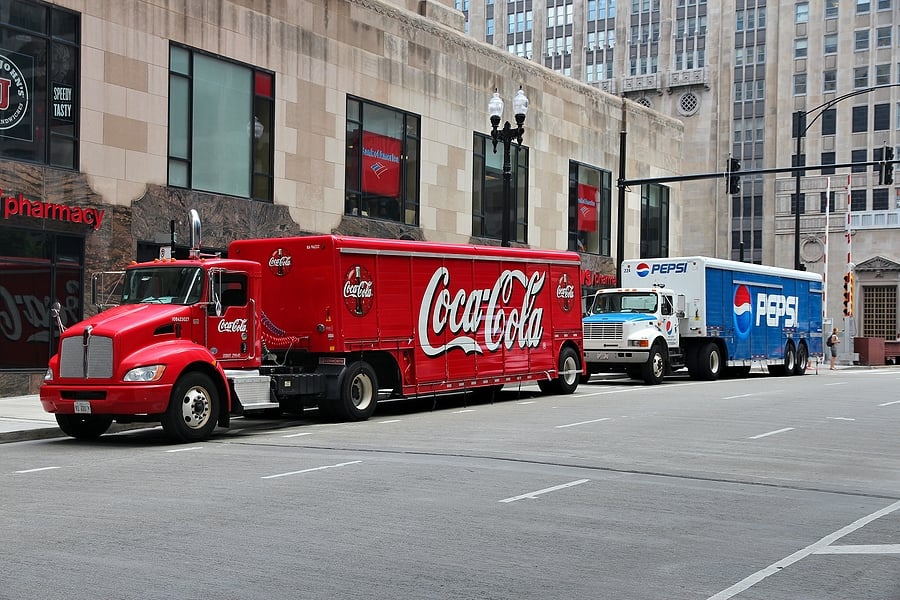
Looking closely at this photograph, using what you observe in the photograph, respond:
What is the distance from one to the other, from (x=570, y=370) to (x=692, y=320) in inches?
316

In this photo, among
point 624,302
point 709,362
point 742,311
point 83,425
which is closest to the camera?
point 83,425

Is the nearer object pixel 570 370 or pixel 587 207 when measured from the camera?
pixel 570 370

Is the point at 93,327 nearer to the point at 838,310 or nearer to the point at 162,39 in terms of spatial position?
the point at 162,39

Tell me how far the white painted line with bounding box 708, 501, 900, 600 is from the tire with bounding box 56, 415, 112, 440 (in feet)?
34.8

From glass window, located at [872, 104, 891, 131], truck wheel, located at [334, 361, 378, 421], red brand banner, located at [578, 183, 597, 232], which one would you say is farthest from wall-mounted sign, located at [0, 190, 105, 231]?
glass window, located at [872, 104, 891, 131]

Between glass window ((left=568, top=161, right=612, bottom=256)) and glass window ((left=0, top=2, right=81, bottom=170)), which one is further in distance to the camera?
glass window ((left=568, top=161, right=612, bottom=256))

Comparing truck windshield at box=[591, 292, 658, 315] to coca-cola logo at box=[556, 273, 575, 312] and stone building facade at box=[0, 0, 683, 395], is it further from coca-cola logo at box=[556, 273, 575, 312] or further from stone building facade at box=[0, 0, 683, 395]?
stone building facade at box=[0, 0, 683, 395]

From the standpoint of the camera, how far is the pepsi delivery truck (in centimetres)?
3027

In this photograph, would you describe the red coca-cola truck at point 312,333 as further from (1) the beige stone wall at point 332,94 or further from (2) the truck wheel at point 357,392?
(1) the beige stone wall at point 332,94

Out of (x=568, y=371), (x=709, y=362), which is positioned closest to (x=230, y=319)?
(x=568, y=371)

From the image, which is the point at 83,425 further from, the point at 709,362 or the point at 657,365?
the point at 709,362

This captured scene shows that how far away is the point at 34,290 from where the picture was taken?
2316cm

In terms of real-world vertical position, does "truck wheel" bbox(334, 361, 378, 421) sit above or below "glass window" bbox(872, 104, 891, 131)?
below

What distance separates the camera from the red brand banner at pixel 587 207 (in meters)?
44.7
